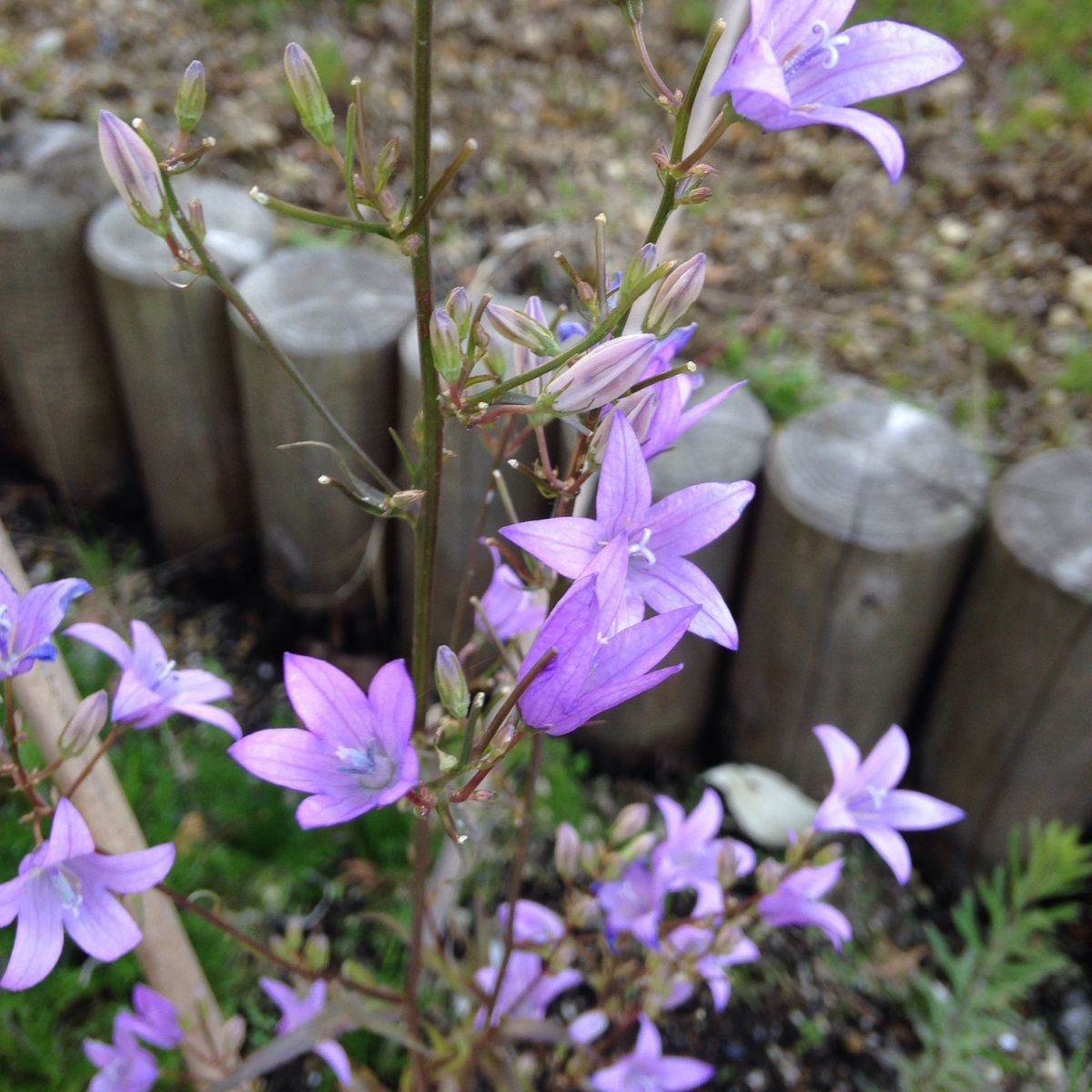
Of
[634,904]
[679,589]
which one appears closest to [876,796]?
[634,904]

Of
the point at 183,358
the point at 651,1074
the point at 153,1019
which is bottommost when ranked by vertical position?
the point at 651,1074

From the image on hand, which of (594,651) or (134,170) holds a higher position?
(134,170)

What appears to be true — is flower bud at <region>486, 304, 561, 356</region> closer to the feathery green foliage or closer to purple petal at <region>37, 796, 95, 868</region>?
purple petal at <region>37, 796, 95, 868</region>

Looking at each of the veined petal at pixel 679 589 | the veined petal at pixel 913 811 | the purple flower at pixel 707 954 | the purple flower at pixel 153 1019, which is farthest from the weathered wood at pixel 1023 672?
the purple flower at pixel 153 1019

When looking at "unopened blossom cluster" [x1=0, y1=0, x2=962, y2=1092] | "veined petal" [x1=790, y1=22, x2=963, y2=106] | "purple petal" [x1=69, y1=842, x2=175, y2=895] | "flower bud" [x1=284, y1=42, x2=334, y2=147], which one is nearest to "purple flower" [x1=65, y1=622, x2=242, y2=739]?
"unopened blossom cluster" [x1=0, y1=0, x2=962, y2=1092]

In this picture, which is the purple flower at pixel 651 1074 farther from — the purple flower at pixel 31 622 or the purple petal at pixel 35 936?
the purple flower at pixel 31 622

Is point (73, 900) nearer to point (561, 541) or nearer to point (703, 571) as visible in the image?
point (561, 541)
